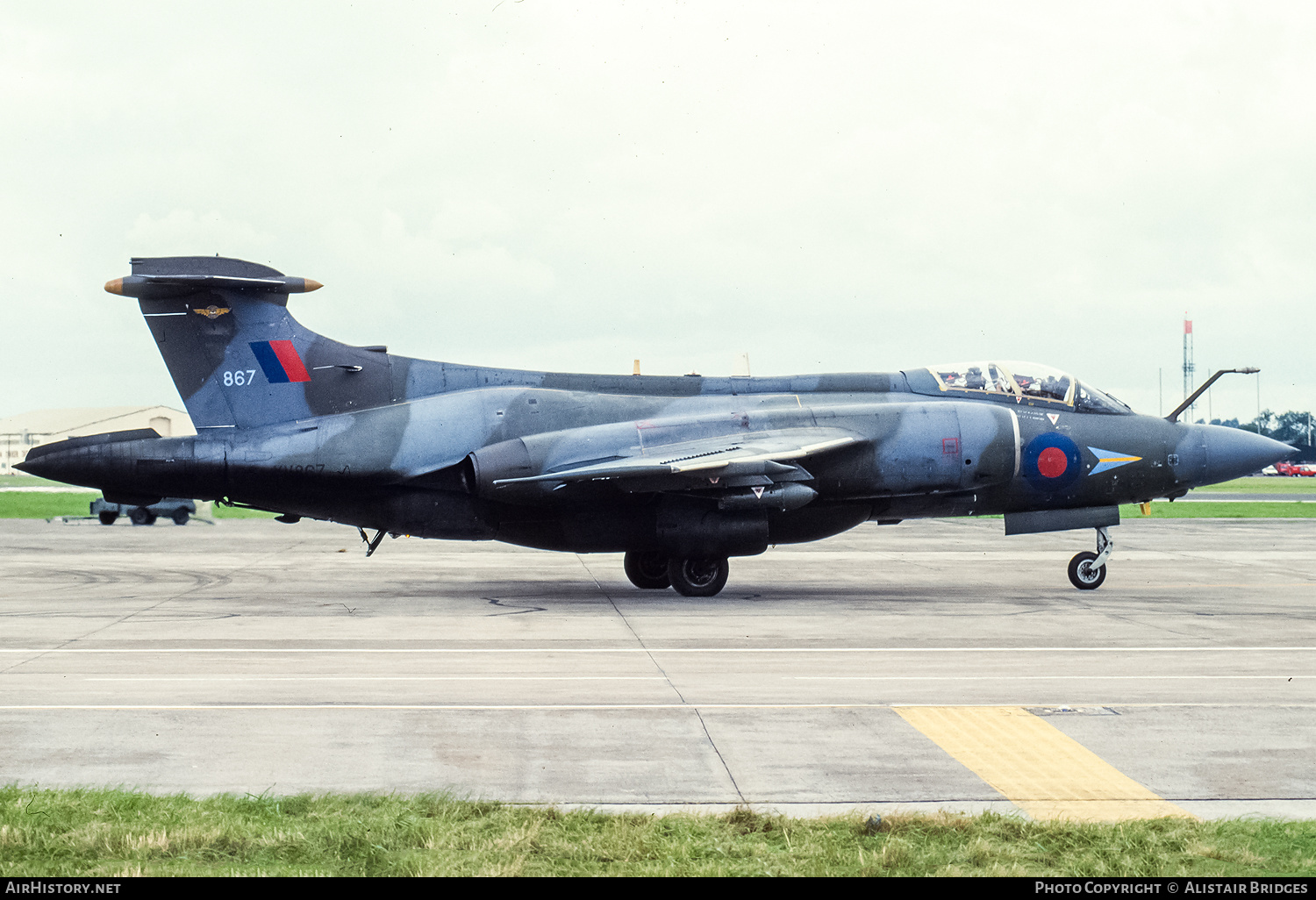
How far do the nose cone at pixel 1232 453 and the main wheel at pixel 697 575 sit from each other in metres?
8.26

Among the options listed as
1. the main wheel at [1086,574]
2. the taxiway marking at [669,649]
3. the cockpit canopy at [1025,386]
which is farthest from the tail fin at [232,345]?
the main wheel at [1086,574]

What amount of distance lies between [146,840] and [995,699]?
6.63 meters

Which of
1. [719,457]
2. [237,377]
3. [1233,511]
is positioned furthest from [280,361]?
[1233,511]

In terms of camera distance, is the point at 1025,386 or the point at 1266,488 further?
the point at 1266,488

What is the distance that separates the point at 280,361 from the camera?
17578 millimetres

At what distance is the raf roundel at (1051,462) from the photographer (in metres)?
18.0

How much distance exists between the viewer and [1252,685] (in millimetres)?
10055

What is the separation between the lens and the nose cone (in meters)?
18.8

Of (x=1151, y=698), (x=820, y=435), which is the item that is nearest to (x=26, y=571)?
(x=820, y=435)

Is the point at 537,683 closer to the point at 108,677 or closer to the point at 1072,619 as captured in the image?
the point at 108,677

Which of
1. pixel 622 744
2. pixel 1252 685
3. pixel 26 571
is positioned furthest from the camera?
pixel 26 571

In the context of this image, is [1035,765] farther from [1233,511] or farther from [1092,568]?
[1233,511]

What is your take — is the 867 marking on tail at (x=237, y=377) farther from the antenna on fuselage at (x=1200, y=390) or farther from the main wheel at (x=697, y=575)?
the antenna on fuselage at (x=1200, y=390)

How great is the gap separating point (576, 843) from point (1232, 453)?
16914 millimetres
